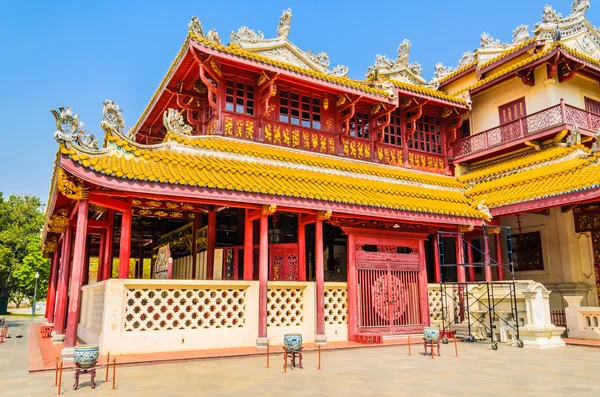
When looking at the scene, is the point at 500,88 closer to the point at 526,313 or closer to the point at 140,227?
the point at 526,313

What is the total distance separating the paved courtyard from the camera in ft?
20.5

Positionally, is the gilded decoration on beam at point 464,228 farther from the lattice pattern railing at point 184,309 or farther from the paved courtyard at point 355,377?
the lattice pattern railing at point 184,309

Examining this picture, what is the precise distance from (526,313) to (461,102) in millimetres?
8708

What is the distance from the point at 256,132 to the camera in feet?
46.1

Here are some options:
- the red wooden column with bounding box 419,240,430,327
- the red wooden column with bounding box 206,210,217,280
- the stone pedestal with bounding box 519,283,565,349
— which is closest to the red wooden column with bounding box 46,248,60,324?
the red wooden column with bounding box 206,210,217,280

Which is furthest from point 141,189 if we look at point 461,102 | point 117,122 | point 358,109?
point 461,102

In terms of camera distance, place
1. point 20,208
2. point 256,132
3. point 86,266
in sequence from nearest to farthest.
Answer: point 256,132 → point 86,266 → point 20,208

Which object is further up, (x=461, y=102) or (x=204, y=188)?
(x=461, y=102)

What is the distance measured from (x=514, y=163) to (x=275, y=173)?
9556mm

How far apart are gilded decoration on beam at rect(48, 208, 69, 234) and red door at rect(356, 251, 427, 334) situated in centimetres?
851

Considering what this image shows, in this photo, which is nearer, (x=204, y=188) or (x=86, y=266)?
(x=204, y=188)

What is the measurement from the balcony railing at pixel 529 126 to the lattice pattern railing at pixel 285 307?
33.0 ft

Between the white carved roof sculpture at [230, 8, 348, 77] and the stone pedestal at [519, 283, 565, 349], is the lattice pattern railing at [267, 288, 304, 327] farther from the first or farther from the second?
the white carved roof sculpture at [230, 8, 348, 77]

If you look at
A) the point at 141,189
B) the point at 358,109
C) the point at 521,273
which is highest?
the point at 358,109
